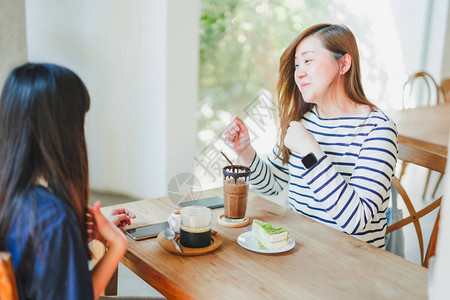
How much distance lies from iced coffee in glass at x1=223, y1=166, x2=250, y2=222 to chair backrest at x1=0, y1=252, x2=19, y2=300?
0.66 m

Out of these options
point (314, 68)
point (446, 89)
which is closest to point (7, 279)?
point (314, 68)

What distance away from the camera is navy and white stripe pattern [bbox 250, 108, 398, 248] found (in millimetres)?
1341

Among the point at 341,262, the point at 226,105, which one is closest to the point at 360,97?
the point at 341,262

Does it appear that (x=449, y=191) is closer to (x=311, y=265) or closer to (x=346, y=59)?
(x=311, y=265)

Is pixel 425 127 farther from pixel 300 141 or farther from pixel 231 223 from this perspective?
pixel 231 223

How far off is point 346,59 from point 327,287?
81 cm

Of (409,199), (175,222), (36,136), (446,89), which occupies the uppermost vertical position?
(36,136)

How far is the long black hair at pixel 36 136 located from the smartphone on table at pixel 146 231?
347 mm

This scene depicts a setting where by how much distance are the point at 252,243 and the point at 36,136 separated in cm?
60

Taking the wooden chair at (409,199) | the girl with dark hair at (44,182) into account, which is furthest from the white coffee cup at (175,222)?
the wooden chair at (409,199)

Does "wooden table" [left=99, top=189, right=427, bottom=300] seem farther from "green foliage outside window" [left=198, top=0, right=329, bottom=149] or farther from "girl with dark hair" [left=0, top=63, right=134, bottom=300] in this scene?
"green foliage outside window" [left=198, top=0, right=329, bottom=149]

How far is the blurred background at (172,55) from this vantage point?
9.57 ft

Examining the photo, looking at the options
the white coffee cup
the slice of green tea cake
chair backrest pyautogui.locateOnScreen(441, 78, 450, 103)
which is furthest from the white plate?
chair backrest pyautogui.locateOnScreen(441, 78, 450, 103)

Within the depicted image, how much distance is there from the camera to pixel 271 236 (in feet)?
3.83
